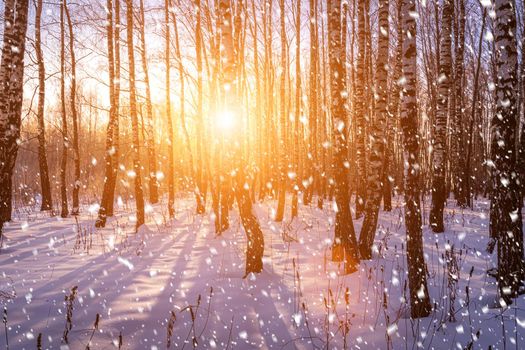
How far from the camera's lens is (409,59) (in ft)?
13.6

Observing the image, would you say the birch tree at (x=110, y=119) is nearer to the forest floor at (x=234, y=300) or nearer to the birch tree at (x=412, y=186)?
the forest floor at (x=234, y=300)

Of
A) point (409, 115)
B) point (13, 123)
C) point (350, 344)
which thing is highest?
point (13, 123)

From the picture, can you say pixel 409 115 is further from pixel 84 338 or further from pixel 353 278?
pixel 84 338

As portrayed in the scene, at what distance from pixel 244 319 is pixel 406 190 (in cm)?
248

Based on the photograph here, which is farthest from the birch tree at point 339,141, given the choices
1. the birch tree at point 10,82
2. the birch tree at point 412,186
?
the birch tree at point 10,82

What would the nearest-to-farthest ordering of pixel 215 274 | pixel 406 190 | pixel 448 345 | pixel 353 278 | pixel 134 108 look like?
pixel 448 345 < pixel 406 190 < pixel 353 278 < pixel 215 274 < pixel 134 108

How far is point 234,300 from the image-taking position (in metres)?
4.76

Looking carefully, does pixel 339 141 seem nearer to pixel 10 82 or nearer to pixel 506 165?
pixel 506 165

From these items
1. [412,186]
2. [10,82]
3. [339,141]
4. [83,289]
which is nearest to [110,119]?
[10,82]

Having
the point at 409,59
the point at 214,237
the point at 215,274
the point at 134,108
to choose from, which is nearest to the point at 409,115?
the point at 409,59

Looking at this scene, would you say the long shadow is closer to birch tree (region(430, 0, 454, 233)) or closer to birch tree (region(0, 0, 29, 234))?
birch tree (region(0, 0, 29, 234))

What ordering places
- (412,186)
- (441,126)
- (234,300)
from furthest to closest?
(441,126) < (234,300) < (412,186)

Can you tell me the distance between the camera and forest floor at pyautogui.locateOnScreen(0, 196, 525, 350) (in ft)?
12.1

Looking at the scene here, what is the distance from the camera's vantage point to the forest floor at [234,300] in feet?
12.1
